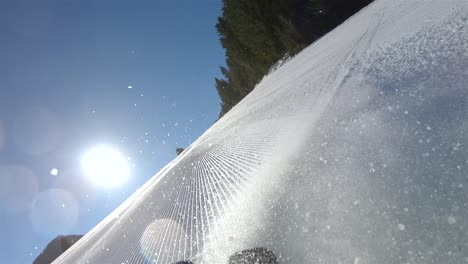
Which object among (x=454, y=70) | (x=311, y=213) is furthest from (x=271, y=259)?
(x=454, y=70)

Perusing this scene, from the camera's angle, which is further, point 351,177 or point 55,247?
point 55,247

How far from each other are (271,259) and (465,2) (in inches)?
60.3

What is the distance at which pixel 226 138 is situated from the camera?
2541mm

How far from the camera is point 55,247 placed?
39.0ft

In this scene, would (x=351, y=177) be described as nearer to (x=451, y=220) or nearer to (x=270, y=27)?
(x=451, y=220)

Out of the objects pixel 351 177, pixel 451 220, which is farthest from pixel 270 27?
pixel 451 220

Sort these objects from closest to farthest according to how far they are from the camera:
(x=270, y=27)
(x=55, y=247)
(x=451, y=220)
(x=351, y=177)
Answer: (x=451, y=220) → (x=351, y=177) → (x=55, y=247) → (x=270, y=27)

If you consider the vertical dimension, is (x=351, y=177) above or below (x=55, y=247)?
below

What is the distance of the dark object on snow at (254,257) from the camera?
45.9 inches

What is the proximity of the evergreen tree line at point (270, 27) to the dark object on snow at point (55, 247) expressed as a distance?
27.0 feet

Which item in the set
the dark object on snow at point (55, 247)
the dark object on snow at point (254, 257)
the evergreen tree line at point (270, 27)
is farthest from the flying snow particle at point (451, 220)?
the dark object on snow at point (55, 247)

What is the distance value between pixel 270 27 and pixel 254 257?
13.3 m

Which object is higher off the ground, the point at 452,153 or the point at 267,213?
the point at 267,213

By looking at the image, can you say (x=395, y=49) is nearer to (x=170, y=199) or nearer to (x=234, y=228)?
(x=234, y=228)
